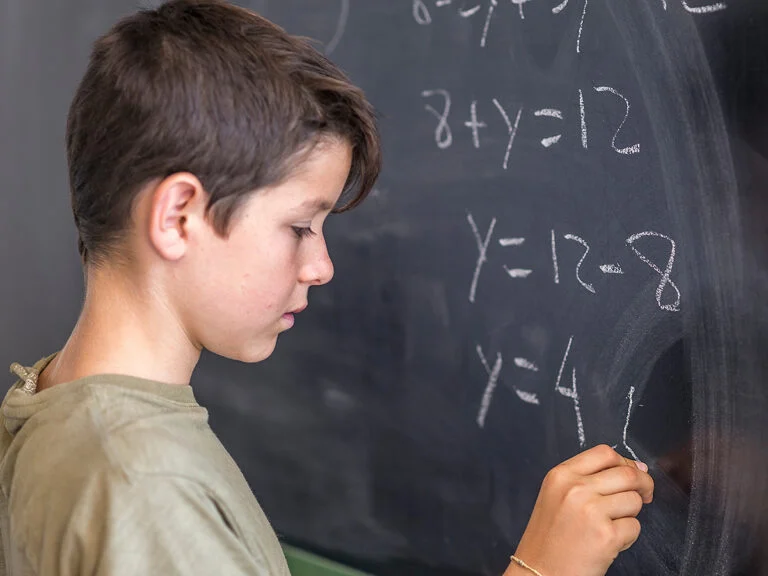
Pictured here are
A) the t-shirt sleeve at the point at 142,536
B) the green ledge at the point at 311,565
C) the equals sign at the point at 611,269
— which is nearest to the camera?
the t-shirt sleeve at the point at 142,536

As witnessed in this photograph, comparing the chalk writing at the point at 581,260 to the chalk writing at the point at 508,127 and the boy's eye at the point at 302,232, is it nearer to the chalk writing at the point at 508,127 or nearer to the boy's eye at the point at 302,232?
the chalk writing at the point at 508,127

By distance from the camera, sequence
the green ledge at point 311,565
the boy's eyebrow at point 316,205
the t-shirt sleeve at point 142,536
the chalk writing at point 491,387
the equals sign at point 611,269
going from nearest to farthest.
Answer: the t-shirt sleeve at point 142,536 → the boy's eyebrow at point 316,205 → the equals sign at point 611,269 → the chalk writing at point 491,387 → the green ledge at point 311,565

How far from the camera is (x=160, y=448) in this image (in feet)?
2.17

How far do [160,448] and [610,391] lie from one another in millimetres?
441

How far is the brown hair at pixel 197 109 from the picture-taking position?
68 cm

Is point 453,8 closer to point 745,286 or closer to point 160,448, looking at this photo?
point 745,286

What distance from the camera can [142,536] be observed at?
63cm

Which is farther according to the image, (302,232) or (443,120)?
(443,120)

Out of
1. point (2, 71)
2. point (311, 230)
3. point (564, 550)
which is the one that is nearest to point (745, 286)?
point (564, 550)

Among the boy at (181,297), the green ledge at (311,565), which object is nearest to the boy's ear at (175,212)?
the boy at (181,297)

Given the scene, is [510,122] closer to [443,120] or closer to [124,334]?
[443,120]

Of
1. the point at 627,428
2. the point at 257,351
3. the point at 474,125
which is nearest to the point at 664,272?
the point at 627,428

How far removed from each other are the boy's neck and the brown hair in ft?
0.12

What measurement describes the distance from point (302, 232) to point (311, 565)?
2.08 feet
